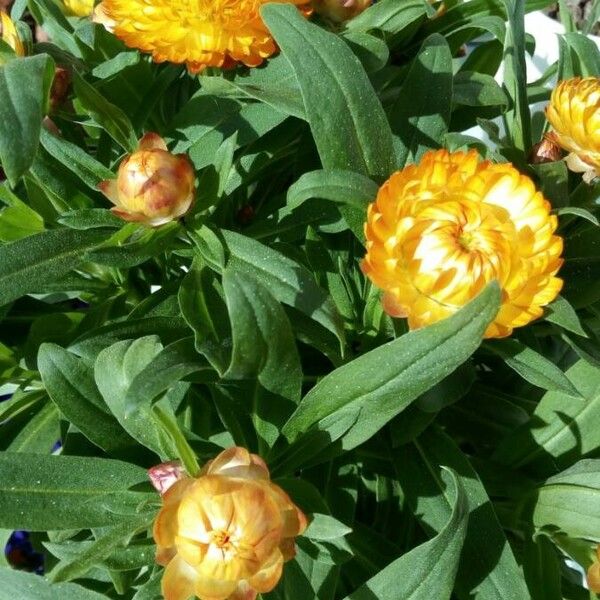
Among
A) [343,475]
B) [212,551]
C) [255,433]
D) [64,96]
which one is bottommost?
[343,475]

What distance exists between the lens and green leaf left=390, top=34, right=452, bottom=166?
0.87m

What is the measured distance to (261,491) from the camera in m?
0.58

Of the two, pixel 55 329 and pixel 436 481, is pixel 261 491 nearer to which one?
pixel 436 481

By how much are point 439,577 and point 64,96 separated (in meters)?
0.62

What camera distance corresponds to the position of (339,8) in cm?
96

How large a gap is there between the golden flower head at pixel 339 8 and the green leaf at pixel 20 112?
1.16ft

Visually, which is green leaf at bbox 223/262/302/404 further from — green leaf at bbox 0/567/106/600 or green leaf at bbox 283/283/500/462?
green leaf at bbox 0/567/106/600

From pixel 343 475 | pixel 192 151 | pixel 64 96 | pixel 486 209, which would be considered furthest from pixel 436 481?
pixel 64 96

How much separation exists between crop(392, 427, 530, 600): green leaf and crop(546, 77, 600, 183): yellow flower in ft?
1.05

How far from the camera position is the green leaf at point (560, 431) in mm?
896

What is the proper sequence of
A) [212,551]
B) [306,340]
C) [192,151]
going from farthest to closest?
[192,151]
[306,340]
[212,551]

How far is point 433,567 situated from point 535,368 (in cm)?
22

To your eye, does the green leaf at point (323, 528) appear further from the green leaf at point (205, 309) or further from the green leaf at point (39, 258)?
the green leaf at point (39, 258)

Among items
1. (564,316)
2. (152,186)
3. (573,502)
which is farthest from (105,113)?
(573,502)
